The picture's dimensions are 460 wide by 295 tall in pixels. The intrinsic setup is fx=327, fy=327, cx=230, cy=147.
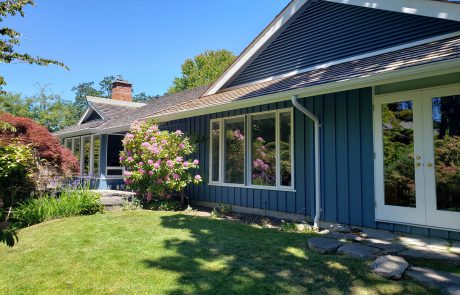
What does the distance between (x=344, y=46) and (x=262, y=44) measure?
7.72 ft

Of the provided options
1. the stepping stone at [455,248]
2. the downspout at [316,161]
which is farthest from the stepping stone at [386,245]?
the downspout at [316,161]

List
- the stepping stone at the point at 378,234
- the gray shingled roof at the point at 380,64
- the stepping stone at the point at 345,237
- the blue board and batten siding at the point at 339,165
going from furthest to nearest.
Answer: the blue board and batten siding at the point at 339,165 < the stepping stone at the point at 378,234 < the stepping stone at the point at 345,237 < the gray shingled roof at the point at 380,64

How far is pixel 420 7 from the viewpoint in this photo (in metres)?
6.03

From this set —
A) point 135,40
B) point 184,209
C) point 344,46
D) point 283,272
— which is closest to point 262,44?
point 344,46

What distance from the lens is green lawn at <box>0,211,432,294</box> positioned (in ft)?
10.7

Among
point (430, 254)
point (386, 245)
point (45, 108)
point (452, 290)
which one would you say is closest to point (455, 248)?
point (430, 254)

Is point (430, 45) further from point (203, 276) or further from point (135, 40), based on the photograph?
point (135, 40)

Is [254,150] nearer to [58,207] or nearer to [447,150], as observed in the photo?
[447,150]

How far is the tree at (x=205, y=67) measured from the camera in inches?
1551

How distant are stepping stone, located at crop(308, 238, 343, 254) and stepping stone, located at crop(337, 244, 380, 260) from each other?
9 cm

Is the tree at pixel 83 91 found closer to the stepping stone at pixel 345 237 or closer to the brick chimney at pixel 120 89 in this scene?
the brick chimney at pixel 120 89

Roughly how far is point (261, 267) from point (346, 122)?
331 cm

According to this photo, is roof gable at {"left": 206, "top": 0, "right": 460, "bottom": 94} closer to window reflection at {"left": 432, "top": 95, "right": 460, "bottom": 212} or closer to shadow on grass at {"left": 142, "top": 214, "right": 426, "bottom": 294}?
window reflection at {"left": 432, "top": 95, "right": 460, "bottom": 212}

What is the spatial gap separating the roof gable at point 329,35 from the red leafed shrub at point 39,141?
506 centimetres
